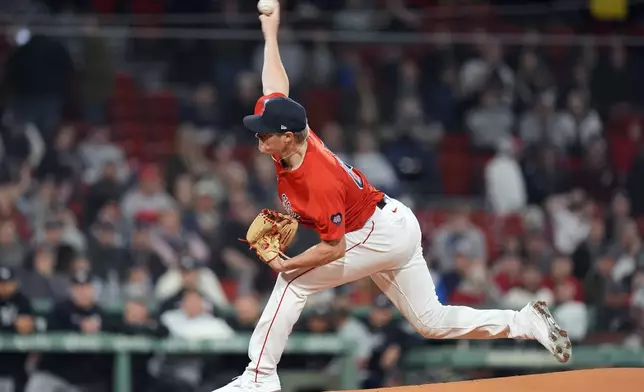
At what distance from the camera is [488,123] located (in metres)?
12.4

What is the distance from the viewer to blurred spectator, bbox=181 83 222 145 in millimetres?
11633

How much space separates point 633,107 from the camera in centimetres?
1299

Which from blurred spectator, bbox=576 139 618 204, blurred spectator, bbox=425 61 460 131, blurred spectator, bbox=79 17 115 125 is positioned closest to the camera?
blurred spectator, bbox=79 17 115 125

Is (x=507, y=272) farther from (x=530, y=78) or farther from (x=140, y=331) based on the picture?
(x=140, y=331)

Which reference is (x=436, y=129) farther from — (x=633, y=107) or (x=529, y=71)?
(x=633, y=107)

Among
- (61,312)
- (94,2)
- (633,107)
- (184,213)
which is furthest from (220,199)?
(633,107)

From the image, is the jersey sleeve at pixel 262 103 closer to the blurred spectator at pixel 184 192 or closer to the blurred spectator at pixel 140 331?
the blurred spectator at pixel 140 331

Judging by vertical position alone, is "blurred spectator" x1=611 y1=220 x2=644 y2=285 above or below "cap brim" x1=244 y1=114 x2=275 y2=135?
below

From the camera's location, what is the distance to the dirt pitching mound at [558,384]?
5828 millimetres

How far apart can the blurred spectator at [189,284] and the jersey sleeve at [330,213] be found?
3.53m

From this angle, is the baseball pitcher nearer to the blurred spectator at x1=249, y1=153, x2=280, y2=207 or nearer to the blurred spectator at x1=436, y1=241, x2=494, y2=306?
the blurred spectator at x1=436, y1=241, x2=494, y2=306

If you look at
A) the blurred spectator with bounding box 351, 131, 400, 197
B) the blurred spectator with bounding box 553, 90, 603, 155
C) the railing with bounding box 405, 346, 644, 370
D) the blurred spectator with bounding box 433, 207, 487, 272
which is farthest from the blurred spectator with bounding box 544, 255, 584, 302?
the blurred spectator with bounding box 553, 90, 603, 155

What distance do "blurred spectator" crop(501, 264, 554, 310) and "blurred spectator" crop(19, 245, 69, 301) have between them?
3.60 metres

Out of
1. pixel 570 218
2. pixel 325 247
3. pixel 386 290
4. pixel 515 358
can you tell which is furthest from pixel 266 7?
pixel 570 218
